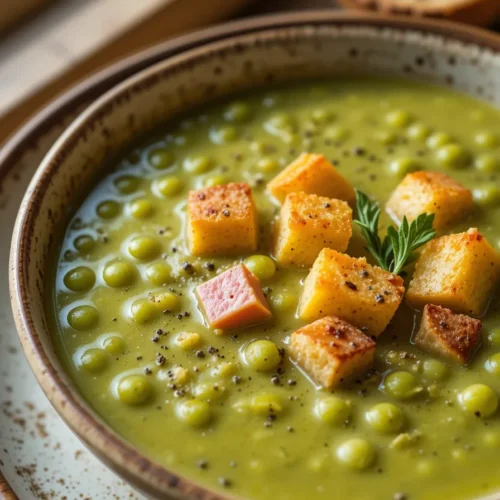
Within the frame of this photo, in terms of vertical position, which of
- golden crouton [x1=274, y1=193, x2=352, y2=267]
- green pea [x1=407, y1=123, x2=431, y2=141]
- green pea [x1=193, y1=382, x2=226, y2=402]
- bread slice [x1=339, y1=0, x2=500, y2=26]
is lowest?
green pea [x1=193, y1=382, x2=226, y2=402]

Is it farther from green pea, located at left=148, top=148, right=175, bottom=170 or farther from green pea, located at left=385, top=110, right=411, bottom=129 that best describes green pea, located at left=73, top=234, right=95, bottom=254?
green pea, located at left=385, top=110, right=411, bottom=129

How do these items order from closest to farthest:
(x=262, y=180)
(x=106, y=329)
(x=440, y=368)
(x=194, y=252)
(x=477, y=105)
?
1. (x=440, y=368)
2. (x=106, y=329)
3. (x=194, y=252)
4. (x=262, y=180)
5. (x=477, y=105)

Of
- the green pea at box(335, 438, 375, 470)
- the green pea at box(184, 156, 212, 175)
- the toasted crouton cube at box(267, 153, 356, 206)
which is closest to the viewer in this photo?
the green pea at box(335, 438, 375, 470)

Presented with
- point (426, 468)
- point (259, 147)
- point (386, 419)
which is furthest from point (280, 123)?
point (426, 468)

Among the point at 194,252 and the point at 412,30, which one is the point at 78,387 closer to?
the point at 194,252

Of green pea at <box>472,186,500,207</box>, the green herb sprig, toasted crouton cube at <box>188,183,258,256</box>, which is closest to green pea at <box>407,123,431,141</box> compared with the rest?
green pea at <box>472,186,500,207</box>

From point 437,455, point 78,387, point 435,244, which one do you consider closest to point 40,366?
point 78,387

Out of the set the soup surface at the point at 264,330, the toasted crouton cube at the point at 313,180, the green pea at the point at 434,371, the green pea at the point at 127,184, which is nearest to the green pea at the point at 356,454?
the soup surface at the point at 264,330
